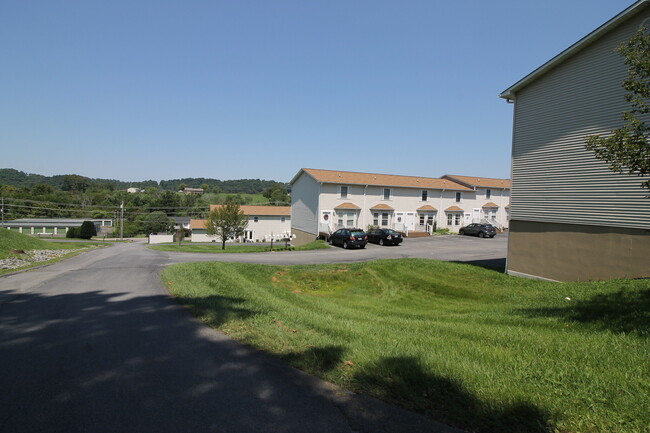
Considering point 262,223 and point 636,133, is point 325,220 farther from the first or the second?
point 636,133

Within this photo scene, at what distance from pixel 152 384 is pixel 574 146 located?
17.9 meters

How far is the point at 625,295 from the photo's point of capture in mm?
10266

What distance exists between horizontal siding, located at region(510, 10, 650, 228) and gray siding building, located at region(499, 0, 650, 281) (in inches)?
1.5

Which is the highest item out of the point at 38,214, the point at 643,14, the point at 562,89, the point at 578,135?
the point at 643,14

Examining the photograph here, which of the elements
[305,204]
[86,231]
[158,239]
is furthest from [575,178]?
[86,231]

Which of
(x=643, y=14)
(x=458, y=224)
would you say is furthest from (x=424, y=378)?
(x=458, y=224)

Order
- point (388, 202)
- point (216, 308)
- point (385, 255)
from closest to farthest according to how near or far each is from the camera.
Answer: point (216, 308) → point (385, 255) → point (388, 202)

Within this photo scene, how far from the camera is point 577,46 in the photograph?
15859 millimetres

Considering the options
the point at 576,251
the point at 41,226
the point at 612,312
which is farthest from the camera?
the point at 41,226

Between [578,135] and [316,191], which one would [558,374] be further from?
[316,191]

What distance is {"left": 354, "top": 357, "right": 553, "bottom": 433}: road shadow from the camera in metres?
3.58

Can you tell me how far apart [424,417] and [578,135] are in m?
16.4

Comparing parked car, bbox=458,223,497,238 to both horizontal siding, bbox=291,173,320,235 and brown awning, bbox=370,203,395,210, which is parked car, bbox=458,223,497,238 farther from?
horizontal siding, bbox=291,173,320,235

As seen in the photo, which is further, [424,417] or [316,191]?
[316,191]
